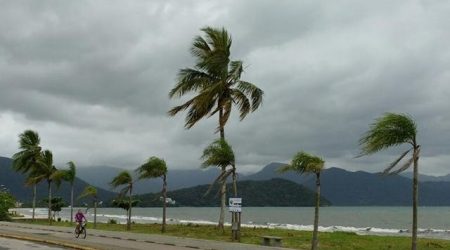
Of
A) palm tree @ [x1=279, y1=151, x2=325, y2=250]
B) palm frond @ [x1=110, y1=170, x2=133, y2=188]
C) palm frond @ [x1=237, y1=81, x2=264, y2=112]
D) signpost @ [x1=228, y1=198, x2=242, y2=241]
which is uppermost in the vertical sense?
palm frond @ [x1=237, y1=81, x2=264, y2=112]

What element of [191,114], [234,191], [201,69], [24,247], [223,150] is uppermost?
[201,69]

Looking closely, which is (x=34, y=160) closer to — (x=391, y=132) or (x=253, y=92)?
(x=253, y=92)

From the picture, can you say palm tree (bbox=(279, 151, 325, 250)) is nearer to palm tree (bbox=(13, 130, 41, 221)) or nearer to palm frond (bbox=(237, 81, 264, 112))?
palm frond (bbox=(237, 81, 264, 112))

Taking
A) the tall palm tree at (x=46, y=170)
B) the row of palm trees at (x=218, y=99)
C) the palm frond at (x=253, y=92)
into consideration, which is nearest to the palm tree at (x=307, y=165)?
the row of palm trees at (x=218, y=99)

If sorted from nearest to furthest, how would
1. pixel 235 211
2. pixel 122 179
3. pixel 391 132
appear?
pixel 391 132 → pixel 235 211 → pixel 122 179

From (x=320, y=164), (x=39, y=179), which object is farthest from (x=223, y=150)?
(x=39, y=179)

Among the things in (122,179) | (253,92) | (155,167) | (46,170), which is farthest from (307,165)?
(46,170)

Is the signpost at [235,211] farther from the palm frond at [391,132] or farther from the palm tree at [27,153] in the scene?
the palm tree at [27,153]

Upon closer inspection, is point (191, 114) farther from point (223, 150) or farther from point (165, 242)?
point (165, 242)

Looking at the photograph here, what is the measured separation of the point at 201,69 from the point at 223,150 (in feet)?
30.6

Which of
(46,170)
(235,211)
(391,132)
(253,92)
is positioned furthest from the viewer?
(46,170)

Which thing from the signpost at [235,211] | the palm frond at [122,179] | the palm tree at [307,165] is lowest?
the signpost at [235,211]

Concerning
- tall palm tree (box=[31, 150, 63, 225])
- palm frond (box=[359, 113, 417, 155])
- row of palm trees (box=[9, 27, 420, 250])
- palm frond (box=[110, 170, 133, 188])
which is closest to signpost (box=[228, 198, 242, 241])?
row of palm trees (box=[9, 27, 420, 250])

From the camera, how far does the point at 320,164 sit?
70.6 feet
